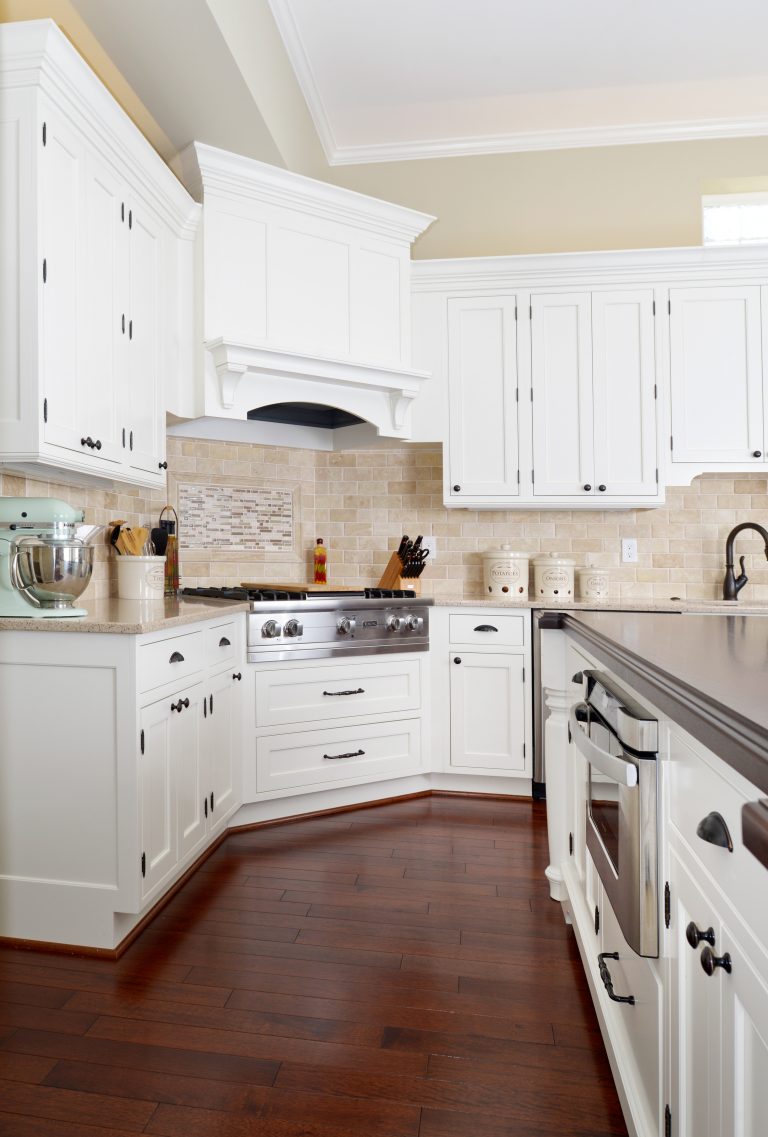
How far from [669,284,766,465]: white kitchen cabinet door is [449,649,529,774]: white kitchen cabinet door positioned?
138 cm

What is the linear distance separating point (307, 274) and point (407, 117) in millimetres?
1240

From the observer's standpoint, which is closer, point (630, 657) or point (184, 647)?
point (630, 657)

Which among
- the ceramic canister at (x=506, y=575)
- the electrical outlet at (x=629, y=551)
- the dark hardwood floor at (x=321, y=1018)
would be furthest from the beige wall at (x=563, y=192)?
the dark hardwood floor at (x=321, y=1018)

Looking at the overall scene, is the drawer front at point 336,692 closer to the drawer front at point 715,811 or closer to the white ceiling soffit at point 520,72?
the drawer front at point 715,811

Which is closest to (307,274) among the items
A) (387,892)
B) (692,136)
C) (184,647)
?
(184,647)

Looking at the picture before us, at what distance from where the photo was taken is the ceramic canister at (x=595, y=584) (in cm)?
379

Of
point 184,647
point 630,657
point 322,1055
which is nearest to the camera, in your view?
point 630,657

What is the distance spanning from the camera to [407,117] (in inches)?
153

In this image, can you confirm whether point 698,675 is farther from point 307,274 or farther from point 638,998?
point 307,274

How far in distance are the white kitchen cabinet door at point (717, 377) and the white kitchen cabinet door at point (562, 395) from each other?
42 centimetres

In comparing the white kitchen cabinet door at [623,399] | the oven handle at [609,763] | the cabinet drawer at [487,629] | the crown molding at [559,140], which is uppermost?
the crown molding at [559,140]

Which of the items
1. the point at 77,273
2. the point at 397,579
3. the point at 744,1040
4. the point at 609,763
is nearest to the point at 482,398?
the point at 397,579

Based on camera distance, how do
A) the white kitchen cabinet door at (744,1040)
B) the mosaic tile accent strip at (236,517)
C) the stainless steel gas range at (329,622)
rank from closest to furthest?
the white kitchen cabinet door at (744,1040) < the stainless steel gas range at (329,622) < the mosaic tile accent strip at (236,517)

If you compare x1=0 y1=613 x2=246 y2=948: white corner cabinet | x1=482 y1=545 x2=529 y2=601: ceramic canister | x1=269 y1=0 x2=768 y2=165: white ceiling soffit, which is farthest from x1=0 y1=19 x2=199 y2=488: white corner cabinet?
x1=482 y1=545 x2=529 y2=601: ceramic canister
